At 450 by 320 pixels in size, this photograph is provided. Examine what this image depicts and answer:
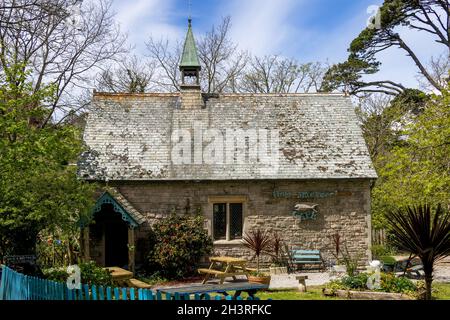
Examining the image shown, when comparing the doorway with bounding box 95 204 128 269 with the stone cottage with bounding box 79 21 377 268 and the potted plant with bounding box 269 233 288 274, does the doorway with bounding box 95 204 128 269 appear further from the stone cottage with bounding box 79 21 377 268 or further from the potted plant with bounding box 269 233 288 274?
the potted plant with bounding box 269 233 288 274

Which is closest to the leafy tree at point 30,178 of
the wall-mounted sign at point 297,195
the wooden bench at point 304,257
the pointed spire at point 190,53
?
the wall-mounted sign at point 297,195

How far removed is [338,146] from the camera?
19.7 m

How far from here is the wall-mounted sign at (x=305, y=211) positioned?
60.5 ft

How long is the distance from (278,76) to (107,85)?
13.0m

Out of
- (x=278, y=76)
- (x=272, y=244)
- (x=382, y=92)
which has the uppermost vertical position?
(x=278, y=76)

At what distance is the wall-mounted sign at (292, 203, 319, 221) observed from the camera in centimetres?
1844

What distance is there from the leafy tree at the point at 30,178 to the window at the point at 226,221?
20.3 ft

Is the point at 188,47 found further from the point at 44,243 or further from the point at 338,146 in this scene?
the point at 44,243

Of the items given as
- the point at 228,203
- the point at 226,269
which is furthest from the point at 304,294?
the point at 228,203

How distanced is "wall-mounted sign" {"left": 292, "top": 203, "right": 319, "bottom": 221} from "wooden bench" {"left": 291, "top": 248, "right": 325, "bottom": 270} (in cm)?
123

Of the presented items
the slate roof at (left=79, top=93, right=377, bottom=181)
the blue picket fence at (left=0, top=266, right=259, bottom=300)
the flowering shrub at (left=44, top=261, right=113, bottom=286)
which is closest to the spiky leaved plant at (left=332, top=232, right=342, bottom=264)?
the slate roof at (left=79, top=93, right=377, bottom=181)

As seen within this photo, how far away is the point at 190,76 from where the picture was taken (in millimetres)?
21844

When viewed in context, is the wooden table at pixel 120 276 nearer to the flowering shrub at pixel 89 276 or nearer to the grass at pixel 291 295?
the flowering shrub at pixel 89 276
